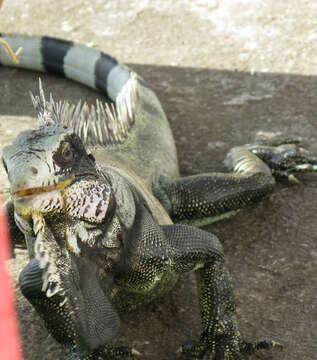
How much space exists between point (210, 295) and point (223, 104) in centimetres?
229

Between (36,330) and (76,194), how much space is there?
3.86 feet

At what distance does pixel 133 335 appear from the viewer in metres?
2.90

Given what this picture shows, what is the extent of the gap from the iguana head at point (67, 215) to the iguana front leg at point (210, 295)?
452mm

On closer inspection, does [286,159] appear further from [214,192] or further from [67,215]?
[67,215]

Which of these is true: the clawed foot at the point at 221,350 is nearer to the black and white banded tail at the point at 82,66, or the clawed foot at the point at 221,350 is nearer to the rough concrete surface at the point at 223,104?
the rough concrete surface at the point at 223,104

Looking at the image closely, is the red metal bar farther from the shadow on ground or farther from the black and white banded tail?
the black and white banded tail

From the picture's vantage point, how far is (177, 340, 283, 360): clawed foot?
107 inches

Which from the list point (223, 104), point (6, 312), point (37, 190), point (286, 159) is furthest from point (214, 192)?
point (37, 190)

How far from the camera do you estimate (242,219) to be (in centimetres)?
367

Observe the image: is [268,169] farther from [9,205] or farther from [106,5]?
[106,5]

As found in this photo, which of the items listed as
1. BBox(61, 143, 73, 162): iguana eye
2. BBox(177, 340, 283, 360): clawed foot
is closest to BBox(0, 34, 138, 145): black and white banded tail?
BBox(177, 340, 283, 360): clawed foot

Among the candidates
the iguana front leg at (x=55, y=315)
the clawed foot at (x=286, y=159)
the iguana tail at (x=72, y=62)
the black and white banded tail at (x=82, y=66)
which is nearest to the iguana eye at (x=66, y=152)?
the iguana front leg at (x=55, y=315)

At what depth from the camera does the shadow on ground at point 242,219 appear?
2906mm

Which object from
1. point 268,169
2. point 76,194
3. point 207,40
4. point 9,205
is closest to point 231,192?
point 268,169
